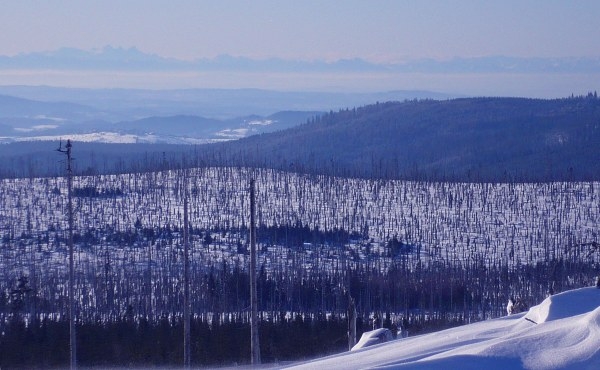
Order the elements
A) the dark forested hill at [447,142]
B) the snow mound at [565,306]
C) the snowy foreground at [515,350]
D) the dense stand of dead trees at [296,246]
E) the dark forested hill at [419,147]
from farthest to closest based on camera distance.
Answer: the dark forested hill at [447,142], the dark forested hill at [419,147], the dense stand of dead trees at [296,246], the snow mound at [565,306], the snowy foreground at [515,350]

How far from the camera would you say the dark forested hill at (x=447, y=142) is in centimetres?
6750

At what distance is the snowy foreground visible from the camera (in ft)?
16.3

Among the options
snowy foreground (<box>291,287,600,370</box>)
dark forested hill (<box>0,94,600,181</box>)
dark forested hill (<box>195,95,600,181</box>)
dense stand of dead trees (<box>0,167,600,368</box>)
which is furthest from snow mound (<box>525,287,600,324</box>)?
dark forested hill (<box>195,95,600,181</box>)

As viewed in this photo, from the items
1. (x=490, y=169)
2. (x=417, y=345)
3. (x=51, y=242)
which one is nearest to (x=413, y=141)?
(x=490, y=169)

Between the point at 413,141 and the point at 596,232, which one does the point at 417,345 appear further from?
the point at 413,141

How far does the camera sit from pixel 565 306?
704 cm

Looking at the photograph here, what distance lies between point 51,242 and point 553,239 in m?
24.7

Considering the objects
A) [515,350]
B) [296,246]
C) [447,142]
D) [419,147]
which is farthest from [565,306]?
[419,147]

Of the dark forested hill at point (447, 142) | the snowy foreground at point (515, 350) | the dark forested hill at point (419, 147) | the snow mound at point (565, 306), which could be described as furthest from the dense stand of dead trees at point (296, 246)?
the snowy foreground at point (515, 350)

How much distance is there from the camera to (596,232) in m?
44.3

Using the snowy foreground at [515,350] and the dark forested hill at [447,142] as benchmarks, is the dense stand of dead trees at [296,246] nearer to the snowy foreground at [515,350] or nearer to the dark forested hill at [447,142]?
the dark forested hill at [447,142]

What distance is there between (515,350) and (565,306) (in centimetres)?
208

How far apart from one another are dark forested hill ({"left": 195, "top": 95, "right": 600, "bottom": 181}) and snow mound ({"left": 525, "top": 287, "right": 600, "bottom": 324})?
53.5 m

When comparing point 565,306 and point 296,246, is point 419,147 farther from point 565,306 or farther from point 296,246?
point 565,306
